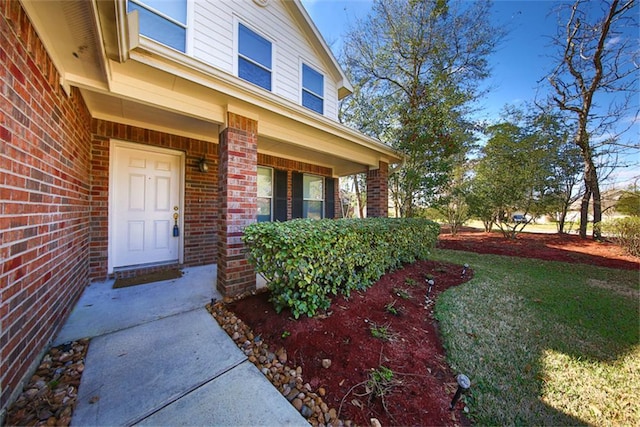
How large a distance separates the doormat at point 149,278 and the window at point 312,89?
14.9 feet

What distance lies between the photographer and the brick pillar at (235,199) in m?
3.00

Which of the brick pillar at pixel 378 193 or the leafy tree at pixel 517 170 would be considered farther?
the leafy tree at pixel 517 170

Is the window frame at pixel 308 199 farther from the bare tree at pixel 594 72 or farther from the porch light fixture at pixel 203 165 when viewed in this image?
the bare tree at pixel 594 72

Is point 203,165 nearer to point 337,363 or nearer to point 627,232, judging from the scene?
point 337,363

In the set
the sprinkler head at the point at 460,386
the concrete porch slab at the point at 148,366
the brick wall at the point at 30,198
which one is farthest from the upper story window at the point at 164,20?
the sprinkler head at the point at 460,386

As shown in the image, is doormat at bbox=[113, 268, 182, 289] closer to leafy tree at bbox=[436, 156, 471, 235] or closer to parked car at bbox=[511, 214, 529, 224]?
leafy tree at bbox=[436, 156, 471, 235]

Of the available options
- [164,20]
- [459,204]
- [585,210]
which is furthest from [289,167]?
[585,210]

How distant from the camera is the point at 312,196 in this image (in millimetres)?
6922

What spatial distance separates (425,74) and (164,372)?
8.80m

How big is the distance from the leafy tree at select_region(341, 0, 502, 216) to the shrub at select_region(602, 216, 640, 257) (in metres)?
4.43

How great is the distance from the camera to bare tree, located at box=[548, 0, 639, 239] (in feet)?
22.8

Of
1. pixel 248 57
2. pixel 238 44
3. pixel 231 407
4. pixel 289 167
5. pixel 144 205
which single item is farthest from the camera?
pixel 289 167

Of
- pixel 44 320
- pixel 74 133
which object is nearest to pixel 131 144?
pixel 74 133

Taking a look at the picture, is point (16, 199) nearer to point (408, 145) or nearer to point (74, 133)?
point (74, 133)
